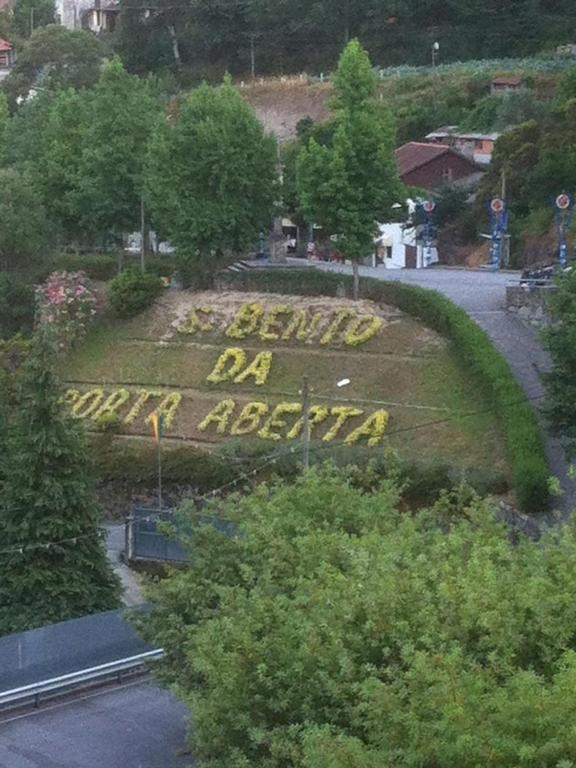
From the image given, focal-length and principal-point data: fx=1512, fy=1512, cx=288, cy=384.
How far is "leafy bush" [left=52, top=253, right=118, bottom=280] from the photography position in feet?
154

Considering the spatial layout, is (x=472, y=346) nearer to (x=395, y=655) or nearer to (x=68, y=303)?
(x=68, y=303)

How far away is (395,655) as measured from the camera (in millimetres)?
13469

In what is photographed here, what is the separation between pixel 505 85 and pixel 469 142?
581cm

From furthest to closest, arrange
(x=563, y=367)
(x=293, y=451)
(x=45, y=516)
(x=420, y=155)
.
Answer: (x=420, y=155)
(x=293, y=451)
(x=563, y=367)
(x=45, y=516)

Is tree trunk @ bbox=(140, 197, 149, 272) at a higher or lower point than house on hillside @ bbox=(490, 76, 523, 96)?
lower

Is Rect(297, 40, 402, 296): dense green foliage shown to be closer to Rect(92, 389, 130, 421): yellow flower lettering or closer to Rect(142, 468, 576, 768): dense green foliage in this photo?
Rect(92, 389, 130, 421): yellow flower lettering

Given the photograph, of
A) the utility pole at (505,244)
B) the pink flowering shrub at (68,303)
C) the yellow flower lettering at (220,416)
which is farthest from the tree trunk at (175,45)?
the yellow flower lettering at (220,416)

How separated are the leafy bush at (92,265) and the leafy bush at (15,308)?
308 cm

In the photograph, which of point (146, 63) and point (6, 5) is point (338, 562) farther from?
point (6, 5)

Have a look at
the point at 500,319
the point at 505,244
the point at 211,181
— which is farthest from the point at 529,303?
the point at 211,181

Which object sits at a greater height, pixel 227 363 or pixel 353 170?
pixel 353 170

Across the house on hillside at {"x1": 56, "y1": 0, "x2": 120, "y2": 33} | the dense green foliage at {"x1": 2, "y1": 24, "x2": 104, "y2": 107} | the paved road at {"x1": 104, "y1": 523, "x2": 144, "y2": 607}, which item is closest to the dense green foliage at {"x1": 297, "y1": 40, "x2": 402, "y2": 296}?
the paved road at {"x1": 104, "y1": 523, "x2": 144, "y2": 607}

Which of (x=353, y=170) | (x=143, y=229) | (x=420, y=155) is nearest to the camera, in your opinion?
(x=353, y=170)

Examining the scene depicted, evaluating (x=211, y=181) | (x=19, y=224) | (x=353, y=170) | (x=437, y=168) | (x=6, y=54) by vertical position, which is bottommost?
(x=19, y=224)
